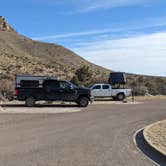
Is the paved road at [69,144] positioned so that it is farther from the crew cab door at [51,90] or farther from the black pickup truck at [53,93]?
the crew cab door at [51,90]

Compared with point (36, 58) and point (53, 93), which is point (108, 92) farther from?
point (36, 58)

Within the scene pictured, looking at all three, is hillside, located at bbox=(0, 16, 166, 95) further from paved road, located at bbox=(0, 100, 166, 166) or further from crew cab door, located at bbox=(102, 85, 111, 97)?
paved road, located at bbox=(0, 100, 166, 166)

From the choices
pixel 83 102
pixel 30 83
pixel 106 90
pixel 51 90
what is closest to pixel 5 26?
pixel 106 90

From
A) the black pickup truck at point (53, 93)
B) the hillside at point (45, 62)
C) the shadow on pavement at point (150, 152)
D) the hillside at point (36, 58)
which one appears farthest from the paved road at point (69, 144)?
the hillside at point (36, 58)

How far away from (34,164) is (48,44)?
106109 mm

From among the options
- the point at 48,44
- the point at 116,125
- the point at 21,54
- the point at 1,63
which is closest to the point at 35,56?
the point at 21,54

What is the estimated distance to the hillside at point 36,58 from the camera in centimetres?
8200

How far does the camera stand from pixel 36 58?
100 metres

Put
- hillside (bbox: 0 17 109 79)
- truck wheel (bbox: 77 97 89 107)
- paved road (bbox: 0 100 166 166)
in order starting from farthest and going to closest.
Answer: hillside (bbox: 0 17 109 79) < truck wheel (bbox: 77 97 89 107) < paved road (bbox: 0 100 166 166)

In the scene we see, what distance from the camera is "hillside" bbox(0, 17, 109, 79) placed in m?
82.0

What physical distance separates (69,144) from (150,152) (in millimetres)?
2731

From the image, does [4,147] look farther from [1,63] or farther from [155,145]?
[1,63]

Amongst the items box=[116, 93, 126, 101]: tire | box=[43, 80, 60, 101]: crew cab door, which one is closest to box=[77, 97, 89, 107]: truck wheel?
box=[43, 80, 60, 101]: crew cab door

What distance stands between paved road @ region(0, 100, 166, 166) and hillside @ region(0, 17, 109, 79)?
54.2 m
